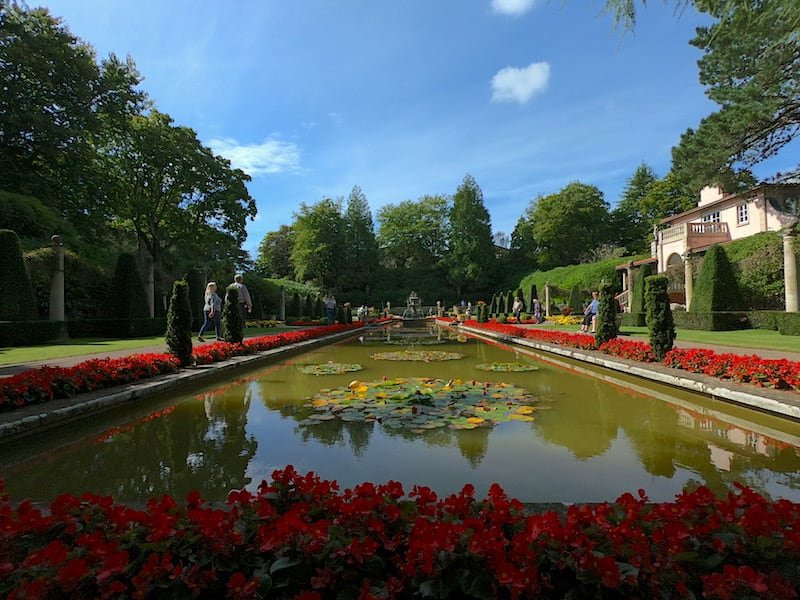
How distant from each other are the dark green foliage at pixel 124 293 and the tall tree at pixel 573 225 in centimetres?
4082

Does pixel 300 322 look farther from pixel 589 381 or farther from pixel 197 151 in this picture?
pixel 589 381

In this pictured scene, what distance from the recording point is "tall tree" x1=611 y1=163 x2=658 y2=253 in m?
46.6

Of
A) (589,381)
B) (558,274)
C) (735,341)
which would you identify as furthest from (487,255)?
(589,381)

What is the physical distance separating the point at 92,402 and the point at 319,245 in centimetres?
4508

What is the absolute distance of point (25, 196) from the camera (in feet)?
58.9

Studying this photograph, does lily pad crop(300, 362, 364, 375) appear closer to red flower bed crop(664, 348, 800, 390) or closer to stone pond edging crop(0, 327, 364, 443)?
stone pond edging crop(0, 327, 364, 443)

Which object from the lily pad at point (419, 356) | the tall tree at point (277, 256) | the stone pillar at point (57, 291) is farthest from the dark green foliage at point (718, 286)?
the tall tree at point (277, 256)

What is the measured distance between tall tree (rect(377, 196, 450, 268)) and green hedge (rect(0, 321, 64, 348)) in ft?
149

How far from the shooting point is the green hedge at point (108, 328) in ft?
53.5

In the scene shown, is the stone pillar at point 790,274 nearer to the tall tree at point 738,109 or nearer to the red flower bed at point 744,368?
the tall tree at point 738,109

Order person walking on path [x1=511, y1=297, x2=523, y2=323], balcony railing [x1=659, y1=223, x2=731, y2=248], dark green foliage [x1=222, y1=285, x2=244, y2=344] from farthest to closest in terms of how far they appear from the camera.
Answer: balcony railing [x1=659, y1=223, x2=731, y2=248] < person walking on path [x1=511, y1=297, x2=523, y2=323] < dark green foliage [x1=222, y1=285, x2=244, y2=344]

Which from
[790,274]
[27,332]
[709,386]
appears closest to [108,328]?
[27,332]

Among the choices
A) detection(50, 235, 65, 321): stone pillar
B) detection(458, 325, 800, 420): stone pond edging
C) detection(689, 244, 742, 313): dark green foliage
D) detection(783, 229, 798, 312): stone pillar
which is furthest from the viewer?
detection(689, 244, 742, 313): dark green foliage

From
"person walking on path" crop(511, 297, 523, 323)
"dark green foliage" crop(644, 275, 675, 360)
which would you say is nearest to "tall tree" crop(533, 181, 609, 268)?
"person walking on path" crop(511, 297, 523, 323)
